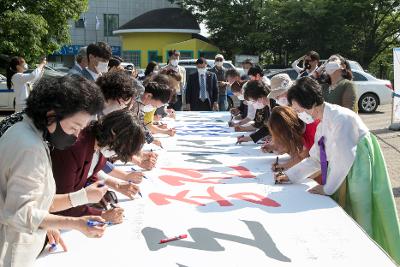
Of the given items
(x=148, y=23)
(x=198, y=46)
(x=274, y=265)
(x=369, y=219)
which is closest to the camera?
(x=274, y=265)

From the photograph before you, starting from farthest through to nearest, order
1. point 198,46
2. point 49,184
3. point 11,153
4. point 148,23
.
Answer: point 148,23, point 198,46, point 49,184, point 11,153

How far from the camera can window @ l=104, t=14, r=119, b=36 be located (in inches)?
1214

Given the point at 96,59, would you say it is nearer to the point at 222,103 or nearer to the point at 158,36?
the point at 222,103

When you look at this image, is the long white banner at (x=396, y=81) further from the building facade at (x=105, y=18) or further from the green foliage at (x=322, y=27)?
the building facade at (x=105, y=18)

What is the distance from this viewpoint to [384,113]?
42.7 feet

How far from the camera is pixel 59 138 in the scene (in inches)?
65.5

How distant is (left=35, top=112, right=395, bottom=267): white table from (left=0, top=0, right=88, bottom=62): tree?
12.1m

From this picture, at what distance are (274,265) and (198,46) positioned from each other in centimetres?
2352

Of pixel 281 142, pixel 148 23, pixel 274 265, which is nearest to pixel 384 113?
pixel 281 142

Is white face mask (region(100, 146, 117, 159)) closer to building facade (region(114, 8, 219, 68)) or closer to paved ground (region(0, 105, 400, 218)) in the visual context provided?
paved ground (region(0, 105, 400, 218))

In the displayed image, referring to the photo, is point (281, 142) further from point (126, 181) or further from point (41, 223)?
point (41, 223)

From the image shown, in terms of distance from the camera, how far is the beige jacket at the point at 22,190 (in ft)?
4.94

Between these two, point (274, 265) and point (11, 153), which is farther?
point (274, 265)

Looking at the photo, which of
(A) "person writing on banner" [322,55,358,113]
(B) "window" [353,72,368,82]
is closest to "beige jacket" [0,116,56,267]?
(A) "person writing on banner" [322,55,358,113]
